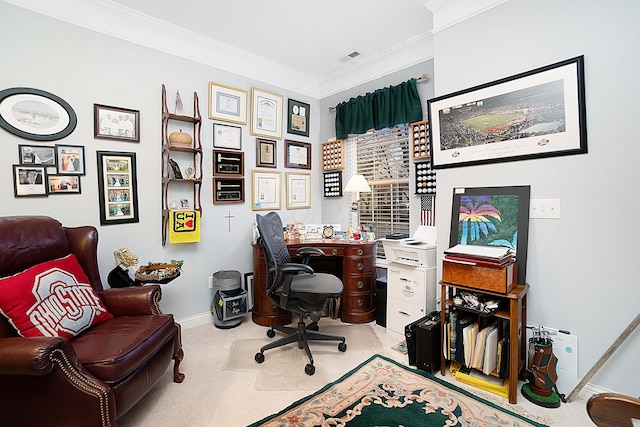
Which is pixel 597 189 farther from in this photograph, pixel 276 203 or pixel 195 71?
pixel 195 71

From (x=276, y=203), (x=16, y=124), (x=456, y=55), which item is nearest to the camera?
(x=16, y=124)

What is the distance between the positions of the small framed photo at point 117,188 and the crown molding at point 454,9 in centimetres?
280

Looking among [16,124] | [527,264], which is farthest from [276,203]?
[527,264]

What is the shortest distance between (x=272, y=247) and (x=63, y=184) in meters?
1.69

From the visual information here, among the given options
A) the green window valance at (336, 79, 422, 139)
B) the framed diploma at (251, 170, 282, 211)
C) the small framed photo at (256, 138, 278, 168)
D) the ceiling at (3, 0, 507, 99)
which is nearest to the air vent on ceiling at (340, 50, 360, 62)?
the ceiling at (3, 0, 507, 99)

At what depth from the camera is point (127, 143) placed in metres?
2.55

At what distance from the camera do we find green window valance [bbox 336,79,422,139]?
2.96 m

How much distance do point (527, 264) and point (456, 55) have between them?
1662 millimetres

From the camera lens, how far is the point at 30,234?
5.93ft

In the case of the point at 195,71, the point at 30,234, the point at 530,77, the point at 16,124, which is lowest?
the point at 30,234

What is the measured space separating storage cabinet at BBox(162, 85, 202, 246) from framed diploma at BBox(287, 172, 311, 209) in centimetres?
113

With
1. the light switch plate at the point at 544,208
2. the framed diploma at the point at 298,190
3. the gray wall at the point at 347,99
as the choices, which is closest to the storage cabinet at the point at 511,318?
the light switch plate at the point at 544,208

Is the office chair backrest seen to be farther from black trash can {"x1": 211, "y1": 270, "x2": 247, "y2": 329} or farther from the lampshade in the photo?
the lampshade

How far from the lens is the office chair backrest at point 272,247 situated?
7.25 feet
